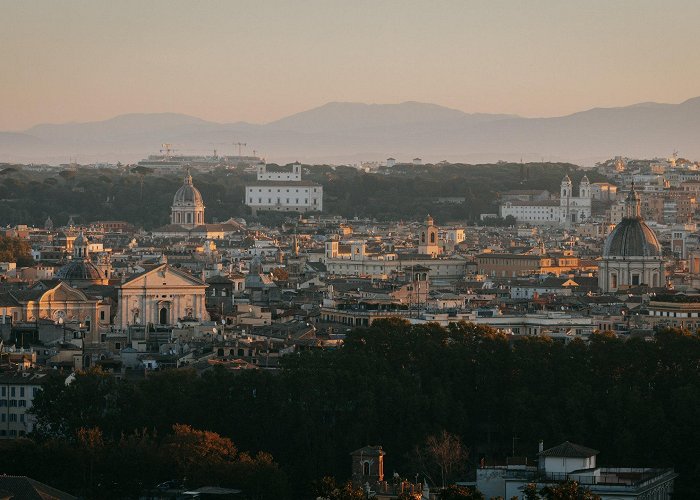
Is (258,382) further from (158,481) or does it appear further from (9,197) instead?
(9,197)

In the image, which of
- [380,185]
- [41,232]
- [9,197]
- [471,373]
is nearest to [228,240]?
[41,232]

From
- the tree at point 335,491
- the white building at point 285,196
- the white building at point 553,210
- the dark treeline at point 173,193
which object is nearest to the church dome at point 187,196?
the dark treeline at point 173,193

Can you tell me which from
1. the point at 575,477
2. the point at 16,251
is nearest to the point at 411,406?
the point at 575,477

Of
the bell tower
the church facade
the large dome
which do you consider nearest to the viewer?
the church facade

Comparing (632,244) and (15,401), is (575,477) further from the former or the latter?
(632,244)

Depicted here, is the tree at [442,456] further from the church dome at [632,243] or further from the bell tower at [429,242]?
the bell tower at [429,242]

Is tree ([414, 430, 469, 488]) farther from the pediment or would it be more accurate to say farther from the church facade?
the pediment

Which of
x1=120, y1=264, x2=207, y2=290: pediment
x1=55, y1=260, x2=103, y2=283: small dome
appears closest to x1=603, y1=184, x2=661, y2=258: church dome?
x1=55, y1=260, x2=103, y2=283: small dome

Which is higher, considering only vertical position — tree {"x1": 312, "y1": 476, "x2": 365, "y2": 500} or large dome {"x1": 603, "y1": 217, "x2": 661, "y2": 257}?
large dome {"x1": 603, "y1": 217, "x2": 661, "y2": 257}
